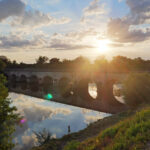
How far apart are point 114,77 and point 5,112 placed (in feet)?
87.7

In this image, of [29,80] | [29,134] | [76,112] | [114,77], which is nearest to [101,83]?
[114,77]

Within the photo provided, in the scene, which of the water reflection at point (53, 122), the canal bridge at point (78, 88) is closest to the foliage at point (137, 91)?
the canal bridge at point (78, 88)

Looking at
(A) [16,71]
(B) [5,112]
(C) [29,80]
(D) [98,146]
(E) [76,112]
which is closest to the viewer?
(D) [98,146]

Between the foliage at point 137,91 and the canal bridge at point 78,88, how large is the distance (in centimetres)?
320

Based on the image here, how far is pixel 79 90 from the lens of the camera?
1494 inches

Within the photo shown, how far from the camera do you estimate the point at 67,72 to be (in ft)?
132

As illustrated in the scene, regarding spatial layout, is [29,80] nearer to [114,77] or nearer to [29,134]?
[114,77]

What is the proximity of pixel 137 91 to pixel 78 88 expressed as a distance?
2296cm

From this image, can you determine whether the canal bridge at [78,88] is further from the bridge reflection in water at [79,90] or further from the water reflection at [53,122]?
the water reflection at [53,122]

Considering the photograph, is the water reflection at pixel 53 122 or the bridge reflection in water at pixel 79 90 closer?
the water reflection at pixel 53 122

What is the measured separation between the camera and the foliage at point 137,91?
17.2m

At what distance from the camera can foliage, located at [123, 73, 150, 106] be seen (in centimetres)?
1716

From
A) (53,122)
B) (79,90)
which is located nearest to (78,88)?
(79,90)

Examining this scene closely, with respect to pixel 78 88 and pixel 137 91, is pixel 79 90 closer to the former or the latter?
pixel 78 88
